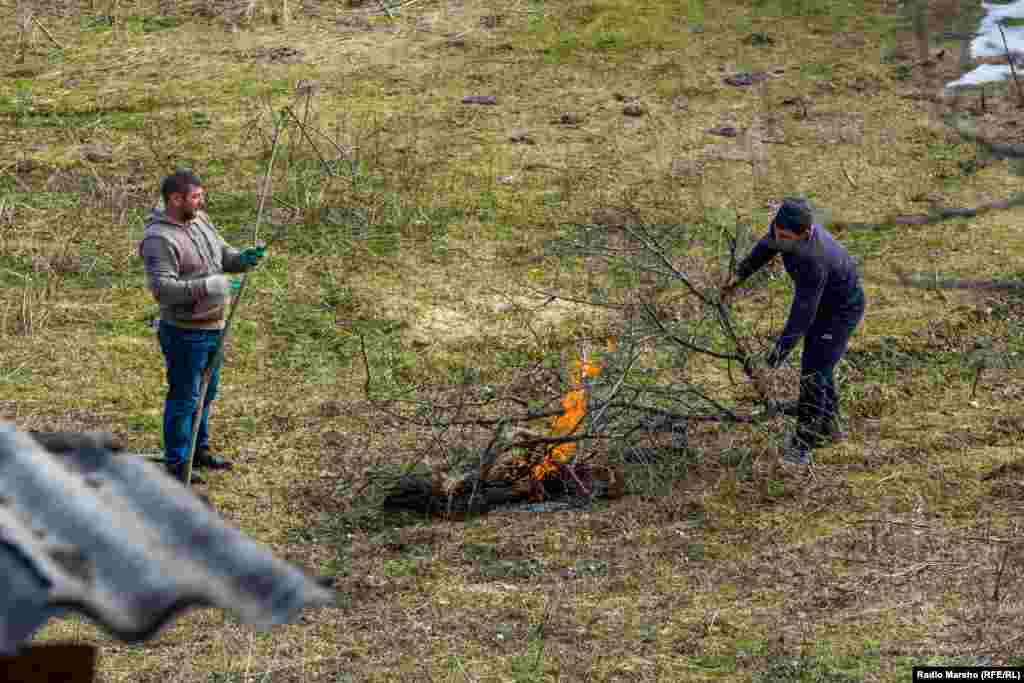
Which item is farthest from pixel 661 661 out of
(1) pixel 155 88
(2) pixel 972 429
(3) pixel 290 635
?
(1) pixel 155 88

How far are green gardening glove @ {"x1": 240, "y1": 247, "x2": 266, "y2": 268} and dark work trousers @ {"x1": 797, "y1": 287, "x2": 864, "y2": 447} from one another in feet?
9.79

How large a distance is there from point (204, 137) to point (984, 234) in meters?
6.76

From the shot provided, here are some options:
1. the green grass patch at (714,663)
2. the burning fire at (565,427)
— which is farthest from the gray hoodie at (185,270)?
the green grass patch at (714,663)

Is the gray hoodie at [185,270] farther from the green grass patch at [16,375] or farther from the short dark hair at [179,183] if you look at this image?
the green grass patch at [16,375]

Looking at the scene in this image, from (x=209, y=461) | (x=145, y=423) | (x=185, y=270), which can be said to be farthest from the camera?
(x=145, y=423)

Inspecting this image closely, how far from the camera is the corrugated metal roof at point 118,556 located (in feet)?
7.52

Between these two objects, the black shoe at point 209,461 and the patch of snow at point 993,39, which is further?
the patch of snow at point 993,39

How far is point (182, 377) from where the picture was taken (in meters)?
6.88

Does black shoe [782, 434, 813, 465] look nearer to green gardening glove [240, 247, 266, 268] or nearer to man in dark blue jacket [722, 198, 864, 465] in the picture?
man in dark blue jacket [722, 198, 864, 465]

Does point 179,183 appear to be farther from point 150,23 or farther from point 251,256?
point 150,23

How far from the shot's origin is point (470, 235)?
10.7 meters

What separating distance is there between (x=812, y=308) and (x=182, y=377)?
10.6 feet

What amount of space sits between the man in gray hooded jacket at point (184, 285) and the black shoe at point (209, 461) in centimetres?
29

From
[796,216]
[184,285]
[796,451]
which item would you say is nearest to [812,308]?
[796,216]
